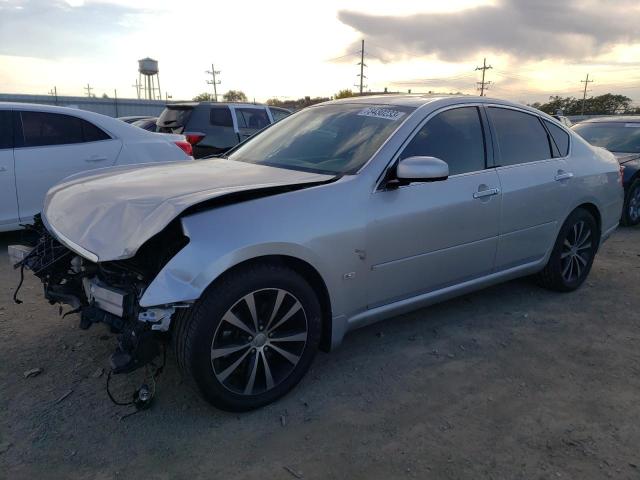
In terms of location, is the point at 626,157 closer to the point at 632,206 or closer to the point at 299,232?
the point at 632,206

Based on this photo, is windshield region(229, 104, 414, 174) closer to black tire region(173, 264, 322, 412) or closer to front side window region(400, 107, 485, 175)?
front side window region(400, 107, 485, 175)

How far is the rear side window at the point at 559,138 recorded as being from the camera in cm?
443

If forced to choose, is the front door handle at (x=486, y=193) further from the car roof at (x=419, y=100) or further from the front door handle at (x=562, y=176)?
the front door handle at (x=562, y=176)

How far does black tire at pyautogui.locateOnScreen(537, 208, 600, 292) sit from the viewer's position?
14.6 feet

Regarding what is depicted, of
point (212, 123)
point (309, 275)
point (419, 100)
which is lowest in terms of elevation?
point (309, 275)

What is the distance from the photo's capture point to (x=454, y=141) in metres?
3.63

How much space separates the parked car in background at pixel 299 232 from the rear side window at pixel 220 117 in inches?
252

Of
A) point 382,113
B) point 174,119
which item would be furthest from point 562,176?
point 174,119

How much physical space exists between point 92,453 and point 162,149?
4596mm

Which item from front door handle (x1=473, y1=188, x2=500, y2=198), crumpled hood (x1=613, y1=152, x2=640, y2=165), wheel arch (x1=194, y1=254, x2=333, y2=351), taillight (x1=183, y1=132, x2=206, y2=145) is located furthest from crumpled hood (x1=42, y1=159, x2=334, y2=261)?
crumpled hood (x1=613, y1=152, x2=640, y2=165)

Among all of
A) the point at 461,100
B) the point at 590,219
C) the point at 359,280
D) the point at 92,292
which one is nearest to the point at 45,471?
the point at 92,292

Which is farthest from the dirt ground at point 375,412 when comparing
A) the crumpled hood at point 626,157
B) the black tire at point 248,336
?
the crumpled hood at point 626,157

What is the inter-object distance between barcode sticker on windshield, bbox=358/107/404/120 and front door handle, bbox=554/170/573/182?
1.61 meters

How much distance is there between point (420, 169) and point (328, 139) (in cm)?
83
